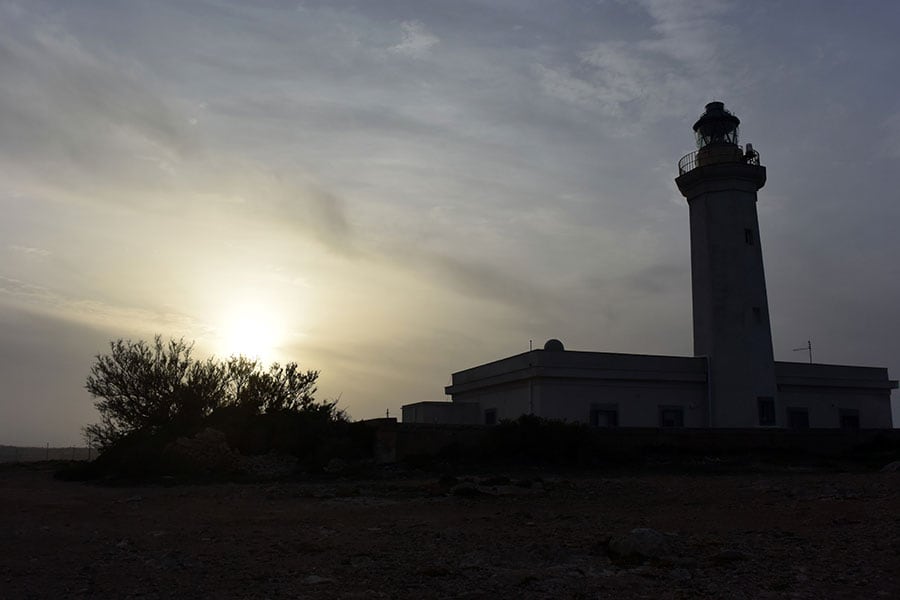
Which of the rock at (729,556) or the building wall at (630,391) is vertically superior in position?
the building wall at (630,391)

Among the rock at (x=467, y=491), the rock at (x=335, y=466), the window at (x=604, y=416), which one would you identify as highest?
the window at (x=604, y=416)

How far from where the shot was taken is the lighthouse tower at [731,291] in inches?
1059

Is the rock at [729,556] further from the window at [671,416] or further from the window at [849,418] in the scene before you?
the window at [849,418]

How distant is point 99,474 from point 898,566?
17443 mm

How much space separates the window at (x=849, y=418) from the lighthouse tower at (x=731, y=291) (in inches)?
173

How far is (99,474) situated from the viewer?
1928 cm

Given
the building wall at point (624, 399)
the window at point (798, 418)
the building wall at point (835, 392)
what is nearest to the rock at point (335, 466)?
the building wall at point (624, 399)

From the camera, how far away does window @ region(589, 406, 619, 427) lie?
2639cm

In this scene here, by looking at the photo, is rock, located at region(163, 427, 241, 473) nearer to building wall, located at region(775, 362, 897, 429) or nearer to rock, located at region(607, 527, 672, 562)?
rock, located at region(607, 527, 672, 562)

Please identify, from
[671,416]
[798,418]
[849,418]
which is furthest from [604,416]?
[849,418]

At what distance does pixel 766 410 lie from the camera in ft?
88.2

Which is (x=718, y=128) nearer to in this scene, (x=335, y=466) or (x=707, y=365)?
(x=707, y=365)

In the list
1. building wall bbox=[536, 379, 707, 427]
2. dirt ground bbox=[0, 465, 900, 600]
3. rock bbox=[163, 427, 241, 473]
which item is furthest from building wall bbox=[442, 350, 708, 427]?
dirt ground bbox=[0, 465, 900, 600]

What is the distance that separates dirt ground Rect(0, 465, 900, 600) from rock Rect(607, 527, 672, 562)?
12 centimetres
